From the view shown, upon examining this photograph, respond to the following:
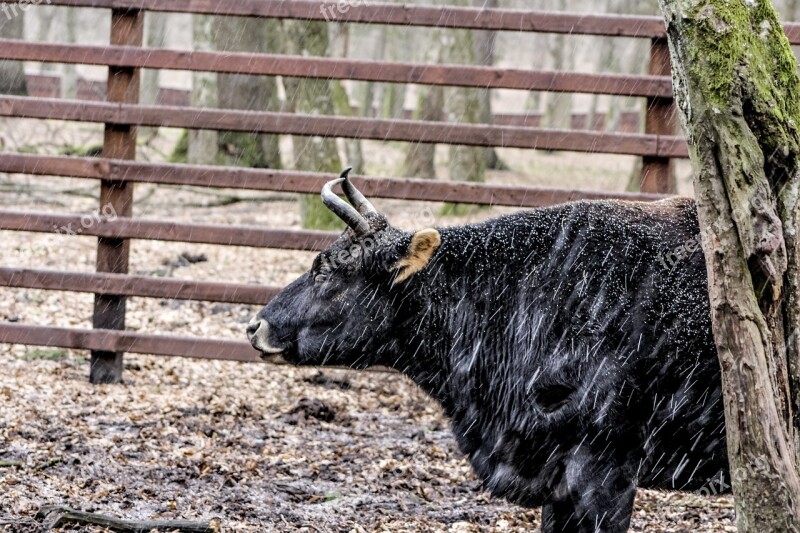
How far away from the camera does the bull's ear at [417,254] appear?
176 inches

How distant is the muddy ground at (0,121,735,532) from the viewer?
15.8 ft

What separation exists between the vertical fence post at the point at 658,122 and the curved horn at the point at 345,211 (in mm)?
2649

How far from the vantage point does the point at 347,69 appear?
6500mm

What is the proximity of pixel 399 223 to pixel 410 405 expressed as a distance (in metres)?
5.56

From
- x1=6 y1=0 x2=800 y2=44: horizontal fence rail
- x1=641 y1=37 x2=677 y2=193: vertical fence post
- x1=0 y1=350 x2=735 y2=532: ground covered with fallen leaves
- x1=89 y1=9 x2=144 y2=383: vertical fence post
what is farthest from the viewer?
x1=89 y1=9 x2=144 y2=383: vertical fence post

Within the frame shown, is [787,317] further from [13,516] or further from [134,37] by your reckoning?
[134,37]

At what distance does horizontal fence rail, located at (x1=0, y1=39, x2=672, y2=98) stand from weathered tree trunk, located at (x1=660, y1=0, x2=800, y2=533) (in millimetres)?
3195

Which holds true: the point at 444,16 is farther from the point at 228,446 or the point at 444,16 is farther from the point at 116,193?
the point at 228,446

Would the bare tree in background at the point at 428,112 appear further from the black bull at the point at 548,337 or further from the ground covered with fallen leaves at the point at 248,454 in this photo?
the black bull at the point at 548,337

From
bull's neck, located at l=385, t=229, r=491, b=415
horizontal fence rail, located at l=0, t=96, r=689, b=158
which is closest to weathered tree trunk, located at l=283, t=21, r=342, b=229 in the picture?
horizontal fence rail, located at l=0, t=96, r=689, b=158

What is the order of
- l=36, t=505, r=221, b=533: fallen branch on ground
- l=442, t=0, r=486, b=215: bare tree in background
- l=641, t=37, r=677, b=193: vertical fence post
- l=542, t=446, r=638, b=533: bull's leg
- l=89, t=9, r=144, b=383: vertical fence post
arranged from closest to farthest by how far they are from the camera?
l=542, t=446, r=638, b=533: bull's leg → l=36, t=505, r=221, b=533: fallen branch on ground → l=641, t=37, r=677, b=193: vertical fence post → l=89, t=9, r=144, b=383: vertical fence post → l=442, t=0, r=486, b=215: bare tree in background

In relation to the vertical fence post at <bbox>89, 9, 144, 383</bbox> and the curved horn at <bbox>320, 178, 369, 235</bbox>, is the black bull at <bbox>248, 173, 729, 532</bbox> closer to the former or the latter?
the curved horn at <bbox>320, 178, 369, 235</bbox>

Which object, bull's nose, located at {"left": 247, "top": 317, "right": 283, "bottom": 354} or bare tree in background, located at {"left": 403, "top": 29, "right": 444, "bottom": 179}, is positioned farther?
bare tree in background, located at {"left": 403, "top": 29, "right": 444, "bottom": 179}

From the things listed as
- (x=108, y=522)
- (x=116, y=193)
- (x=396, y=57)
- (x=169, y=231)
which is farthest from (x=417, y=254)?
(x=396, y=57)
